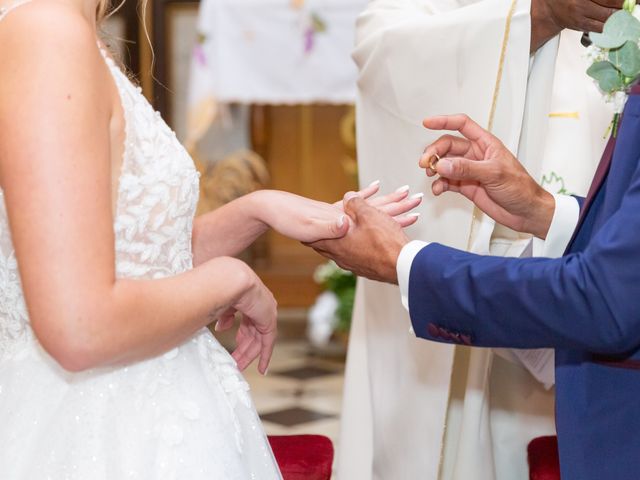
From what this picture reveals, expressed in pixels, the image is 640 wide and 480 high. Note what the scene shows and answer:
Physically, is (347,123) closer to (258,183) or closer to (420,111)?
(258,183)

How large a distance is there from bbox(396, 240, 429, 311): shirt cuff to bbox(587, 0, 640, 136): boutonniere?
41 centimetres

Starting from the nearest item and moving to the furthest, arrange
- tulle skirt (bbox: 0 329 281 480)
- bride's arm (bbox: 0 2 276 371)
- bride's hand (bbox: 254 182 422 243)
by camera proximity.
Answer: bride's arm (bbox: 0 2 276 371) → tulle skirt (bbox: 0 329 281 480) → bride's hand (bbox: 254 182 422 243)

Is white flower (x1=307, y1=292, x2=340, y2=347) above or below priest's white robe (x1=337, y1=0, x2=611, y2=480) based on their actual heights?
below

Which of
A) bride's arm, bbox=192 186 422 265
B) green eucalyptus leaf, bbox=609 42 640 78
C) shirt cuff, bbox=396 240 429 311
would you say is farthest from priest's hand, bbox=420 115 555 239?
green eucalyptus leaf, bbox=609 42 640 78

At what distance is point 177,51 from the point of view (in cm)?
680

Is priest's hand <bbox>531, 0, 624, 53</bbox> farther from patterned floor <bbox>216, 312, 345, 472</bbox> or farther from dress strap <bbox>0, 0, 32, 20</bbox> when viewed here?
patterned floor <bbox>216, 312, 345, 472</bbox>

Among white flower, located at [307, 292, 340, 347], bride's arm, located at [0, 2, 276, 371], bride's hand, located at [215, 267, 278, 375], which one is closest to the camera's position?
bride's arm, located at [0, 2, 276, 371]

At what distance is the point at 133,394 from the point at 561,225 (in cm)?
112

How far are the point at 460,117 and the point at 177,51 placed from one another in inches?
198

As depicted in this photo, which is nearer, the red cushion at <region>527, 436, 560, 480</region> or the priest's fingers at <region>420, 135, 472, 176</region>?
the priest's fingers at <region>420, 135, 472, 176</region>

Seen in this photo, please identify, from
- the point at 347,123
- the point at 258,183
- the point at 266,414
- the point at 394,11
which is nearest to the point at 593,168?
the point at 394,11

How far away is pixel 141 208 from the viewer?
57.9 inches

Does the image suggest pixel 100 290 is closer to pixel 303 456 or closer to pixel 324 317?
pixel 303 456

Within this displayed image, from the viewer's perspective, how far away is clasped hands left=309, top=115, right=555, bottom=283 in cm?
187
